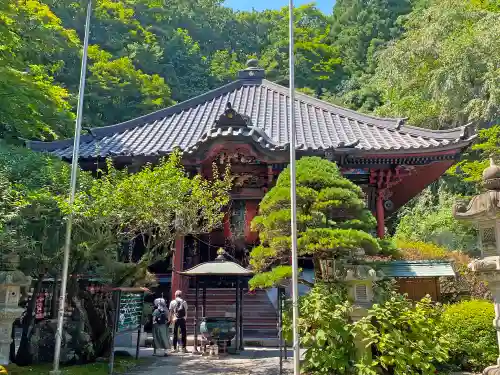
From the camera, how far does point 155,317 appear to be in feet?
33.2

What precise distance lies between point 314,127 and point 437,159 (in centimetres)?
436

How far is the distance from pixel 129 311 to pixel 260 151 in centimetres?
601

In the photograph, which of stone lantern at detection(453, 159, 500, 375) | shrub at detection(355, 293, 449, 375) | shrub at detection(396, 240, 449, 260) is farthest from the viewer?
shrub at detection(396, 240, 449, 260)

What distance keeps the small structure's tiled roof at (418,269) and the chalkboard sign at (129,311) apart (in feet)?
16.7

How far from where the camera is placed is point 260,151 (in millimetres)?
12719

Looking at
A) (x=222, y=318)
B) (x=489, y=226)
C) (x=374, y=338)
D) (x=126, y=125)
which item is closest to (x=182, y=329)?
(x=222, y=318)

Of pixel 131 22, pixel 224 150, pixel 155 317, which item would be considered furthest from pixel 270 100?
pixel 131 22

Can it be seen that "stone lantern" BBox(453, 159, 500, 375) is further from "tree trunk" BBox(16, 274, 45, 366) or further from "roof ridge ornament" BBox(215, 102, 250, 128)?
"tree trunk" BBox(16, 274, 45, 366)

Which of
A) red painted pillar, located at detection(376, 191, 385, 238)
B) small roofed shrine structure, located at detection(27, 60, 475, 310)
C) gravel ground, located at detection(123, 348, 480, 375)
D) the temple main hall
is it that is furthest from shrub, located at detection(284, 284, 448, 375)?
red painted pillar, located at detection(376, 191, 385, 238)

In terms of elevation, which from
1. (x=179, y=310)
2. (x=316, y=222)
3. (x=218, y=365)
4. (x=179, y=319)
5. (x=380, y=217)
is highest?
(x=380, y=217)

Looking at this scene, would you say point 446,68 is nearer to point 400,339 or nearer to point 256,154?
point 256,154

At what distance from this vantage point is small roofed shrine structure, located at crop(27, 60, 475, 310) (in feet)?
41.5

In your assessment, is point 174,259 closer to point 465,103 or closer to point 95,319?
point 95,319

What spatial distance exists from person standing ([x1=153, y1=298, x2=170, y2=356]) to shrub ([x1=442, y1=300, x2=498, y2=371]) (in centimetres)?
592
